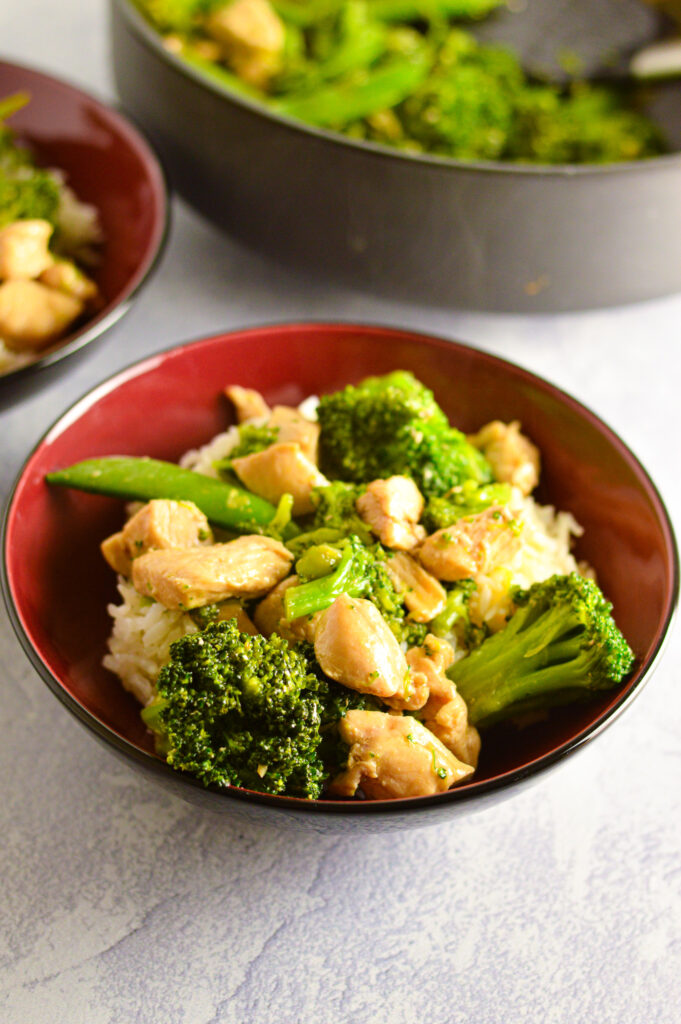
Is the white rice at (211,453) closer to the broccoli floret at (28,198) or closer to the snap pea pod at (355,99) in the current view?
the broccoli floret at (28,198)

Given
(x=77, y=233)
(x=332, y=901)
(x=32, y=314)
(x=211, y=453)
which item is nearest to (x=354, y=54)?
(x=77, y=233)

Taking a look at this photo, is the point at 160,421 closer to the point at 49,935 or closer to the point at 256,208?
the point at 256,208

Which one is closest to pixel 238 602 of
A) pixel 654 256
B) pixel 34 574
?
pixel 34 574

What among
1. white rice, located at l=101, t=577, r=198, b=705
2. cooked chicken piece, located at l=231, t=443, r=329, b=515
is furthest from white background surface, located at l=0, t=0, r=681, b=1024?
cooked chicken piece, located at l=231, t=443, r=329, b=515

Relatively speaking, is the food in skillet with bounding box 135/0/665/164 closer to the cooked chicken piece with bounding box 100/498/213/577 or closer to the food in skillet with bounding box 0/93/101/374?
the food in skillet with bounding box 0/93/101/374

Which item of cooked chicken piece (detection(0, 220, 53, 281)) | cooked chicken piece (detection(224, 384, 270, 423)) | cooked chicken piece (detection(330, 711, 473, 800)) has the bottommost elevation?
cooked chicken piece (detection(330, 711, 473, 800))

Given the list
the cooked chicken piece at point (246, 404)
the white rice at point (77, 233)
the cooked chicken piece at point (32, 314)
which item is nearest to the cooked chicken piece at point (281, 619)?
the cooked chicken piece at point (246, 404)

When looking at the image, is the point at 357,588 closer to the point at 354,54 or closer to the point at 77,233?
the point at 77,233
